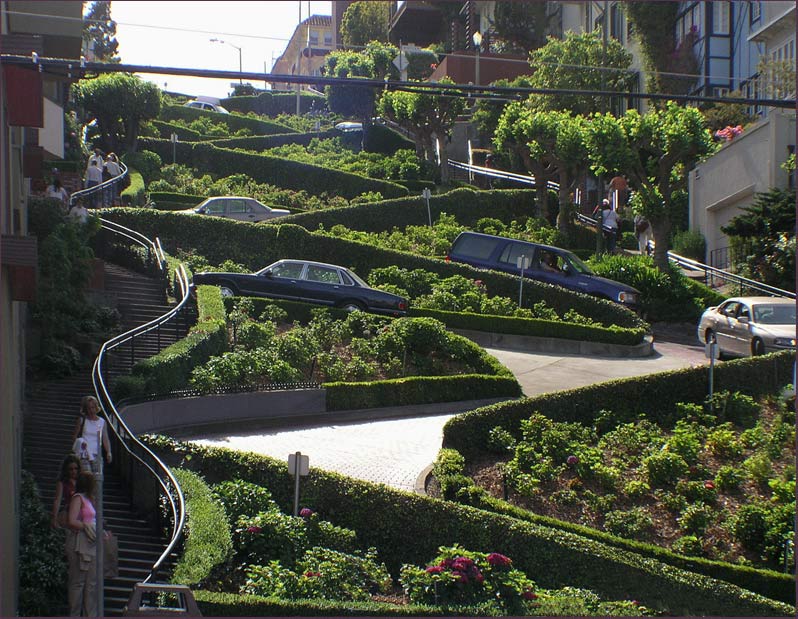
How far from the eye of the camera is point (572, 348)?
90.4ft

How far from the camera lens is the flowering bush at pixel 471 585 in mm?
12797

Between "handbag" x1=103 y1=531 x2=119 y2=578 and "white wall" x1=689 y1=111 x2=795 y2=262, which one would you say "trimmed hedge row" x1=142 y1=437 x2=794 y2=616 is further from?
"white wall" x1=689 y1=111 x2=795 y2=262

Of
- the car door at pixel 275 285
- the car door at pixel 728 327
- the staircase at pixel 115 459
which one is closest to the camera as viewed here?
the staircase at pixel 115 459

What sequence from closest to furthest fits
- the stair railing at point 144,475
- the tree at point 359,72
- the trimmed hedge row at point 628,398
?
the stair railing at point 144,475
the trimmed hedge row at point 628,398
the tree at point 359,72

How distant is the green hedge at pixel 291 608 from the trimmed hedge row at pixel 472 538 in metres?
2.57

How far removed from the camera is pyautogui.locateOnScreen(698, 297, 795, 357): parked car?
24.2 m

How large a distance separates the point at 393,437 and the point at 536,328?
8387 mm

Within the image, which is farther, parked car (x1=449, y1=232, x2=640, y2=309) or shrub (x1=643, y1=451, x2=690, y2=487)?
parked car (x1=449, y1=232, x2=640, y2=309)

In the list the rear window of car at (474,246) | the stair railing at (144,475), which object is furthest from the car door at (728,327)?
the stair railing at (144,475)

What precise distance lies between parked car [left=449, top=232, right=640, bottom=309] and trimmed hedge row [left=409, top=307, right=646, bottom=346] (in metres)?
2.52

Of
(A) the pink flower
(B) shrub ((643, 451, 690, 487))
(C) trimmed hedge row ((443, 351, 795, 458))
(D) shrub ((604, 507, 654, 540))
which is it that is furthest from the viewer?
(C) trimmed hedge row ((443, 351, 795, 458))

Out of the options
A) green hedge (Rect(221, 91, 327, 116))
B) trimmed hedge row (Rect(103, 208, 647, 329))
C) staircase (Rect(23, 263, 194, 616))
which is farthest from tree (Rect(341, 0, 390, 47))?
staircase (Rect(23, 263, 194, 616))

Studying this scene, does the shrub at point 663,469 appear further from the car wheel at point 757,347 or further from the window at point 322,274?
the window at point 322,274

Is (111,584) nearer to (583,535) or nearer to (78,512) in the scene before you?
(78,512)
